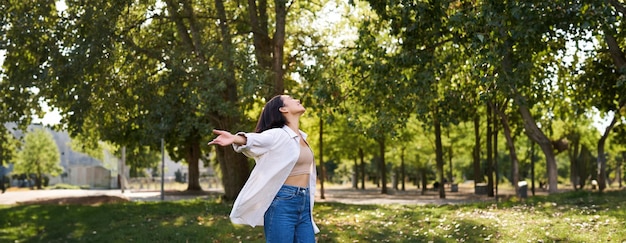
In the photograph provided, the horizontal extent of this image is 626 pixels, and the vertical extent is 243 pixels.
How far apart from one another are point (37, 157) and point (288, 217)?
68084 mm

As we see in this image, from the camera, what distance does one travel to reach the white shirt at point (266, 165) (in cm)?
572

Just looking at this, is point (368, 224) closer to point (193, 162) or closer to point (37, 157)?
point (193, 162)

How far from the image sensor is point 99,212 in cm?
1945

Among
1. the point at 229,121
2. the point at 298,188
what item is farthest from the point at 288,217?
the point at 229,121

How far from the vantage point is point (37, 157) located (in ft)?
225

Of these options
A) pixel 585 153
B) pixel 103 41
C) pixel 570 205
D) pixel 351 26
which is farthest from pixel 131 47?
pixel 585 153

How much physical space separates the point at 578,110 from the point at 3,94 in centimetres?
1775

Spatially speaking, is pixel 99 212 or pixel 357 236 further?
pixel 99 212

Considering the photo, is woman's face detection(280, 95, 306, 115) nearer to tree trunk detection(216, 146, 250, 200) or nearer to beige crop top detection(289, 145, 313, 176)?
beige crop top detection(289, 145, 313, 176)

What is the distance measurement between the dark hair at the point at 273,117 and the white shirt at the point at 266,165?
0.09 metres

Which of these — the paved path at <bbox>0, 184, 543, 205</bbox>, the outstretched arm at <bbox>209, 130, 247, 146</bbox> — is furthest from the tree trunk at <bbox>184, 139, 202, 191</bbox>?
the outstretched arm at <bbox>209, 130, 247, 146</bbox>

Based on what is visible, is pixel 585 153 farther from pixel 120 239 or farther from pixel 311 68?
pixel 120 239

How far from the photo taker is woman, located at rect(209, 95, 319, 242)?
18.6 feet

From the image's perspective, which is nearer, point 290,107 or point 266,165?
point 266,165
